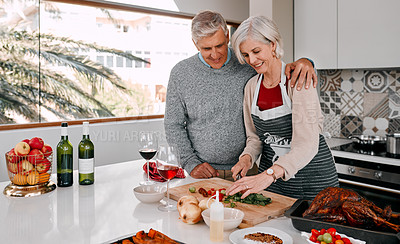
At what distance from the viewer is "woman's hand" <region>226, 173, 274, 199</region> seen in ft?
4.66

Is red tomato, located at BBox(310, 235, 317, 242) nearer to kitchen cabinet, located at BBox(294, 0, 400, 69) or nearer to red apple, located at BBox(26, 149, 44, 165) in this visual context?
red apple, located at BBox(26, 149, 44, 165)

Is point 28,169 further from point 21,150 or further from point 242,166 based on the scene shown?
point 242,166

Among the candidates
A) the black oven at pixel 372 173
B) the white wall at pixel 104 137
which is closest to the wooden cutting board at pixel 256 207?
the black oven at pixel 372 173

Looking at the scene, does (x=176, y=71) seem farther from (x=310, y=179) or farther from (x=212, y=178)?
(x=310, y=179)

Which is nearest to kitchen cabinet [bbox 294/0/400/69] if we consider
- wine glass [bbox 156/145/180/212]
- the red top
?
the red top

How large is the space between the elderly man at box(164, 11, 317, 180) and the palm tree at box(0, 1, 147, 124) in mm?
1624

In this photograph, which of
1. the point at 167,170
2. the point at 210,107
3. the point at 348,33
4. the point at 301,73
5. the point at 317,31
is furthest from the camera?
the point at 317,31

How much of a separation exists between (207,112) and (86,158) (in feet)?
2.33

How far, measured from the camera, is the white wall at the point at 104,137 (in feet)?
10.0

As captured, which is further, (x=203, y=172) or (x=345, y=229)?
(x=203, y=172)

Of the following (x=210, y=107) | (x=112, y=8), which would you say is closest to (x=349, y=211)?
(x=210, y=107)

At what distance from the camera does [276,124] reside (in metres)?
1.84

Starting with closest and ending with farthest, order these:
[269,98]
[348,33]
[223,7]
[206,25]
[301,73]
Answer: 1. [301,73]
2. [269,98]
3. [206,25]
4. [348,33]
5. [223,7]

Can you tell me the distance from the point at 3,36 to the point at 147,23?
141 cm
